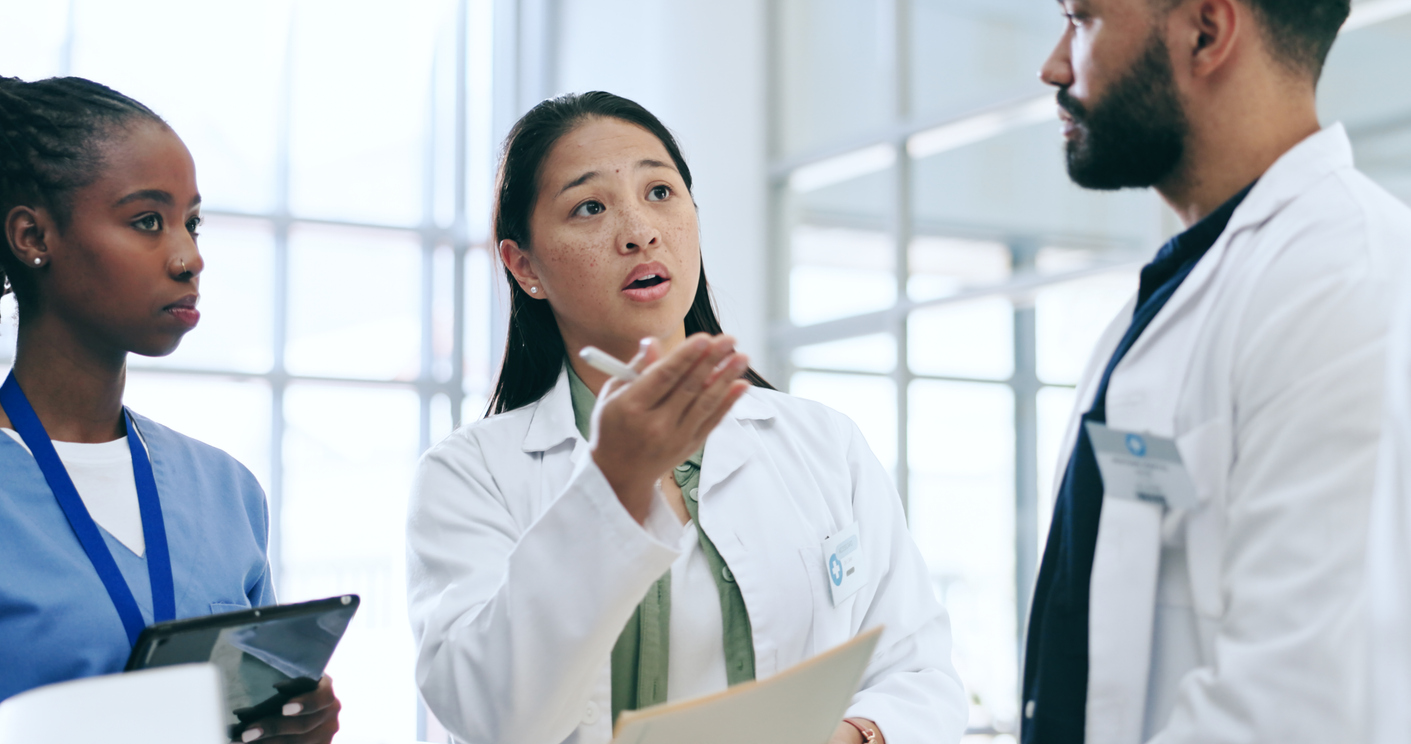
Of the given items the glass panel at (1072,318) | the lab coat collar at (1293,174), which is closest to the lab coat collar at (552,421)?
the lab coat collar at (1293,174)

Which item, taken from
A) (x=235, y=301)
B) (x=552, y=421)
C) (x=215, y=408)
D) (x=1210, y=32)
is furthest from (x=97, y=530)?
(x=235, y=301)

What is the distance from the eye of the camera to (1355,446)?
3.34 feet

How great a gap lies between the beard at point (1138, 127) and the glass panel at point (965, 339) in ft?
12.9

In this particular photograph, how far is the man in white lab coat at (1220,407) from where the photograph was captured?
1021 mm

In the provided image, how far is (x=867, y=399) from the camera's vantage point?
19.6 ft

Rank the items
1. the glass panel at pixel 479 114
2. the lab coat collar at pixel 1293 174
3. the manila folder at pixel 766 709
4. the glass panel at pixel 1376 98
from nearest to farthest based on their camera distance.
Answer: the manila folder at pixel 766 709
the lab coat collar at pixel 1293 174
the glass panel at pixel 1376 98
the glass panel at pixel 479 114

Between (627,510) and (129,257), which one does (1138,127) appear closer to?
(627,510)

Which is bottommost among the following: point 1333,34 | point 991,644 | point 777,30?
point 991,644

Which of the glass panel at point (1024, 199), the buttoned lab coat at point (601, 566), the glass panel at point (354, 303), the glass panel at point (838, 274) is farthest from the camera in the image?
the glass panel at point (354, 303)

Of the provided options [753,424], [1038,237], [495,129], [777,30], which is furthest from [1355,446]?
[495,129]

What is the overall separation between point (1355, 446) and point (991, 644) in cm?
433

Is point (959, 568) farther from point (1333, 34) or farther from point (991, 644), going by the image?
point (1333, 34)

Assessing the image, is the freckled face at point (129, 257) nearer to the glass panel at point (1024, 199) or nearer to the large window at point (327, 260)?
the glass panel at point (1024, 199)

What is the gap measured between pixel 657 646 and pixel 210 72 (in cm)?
609
